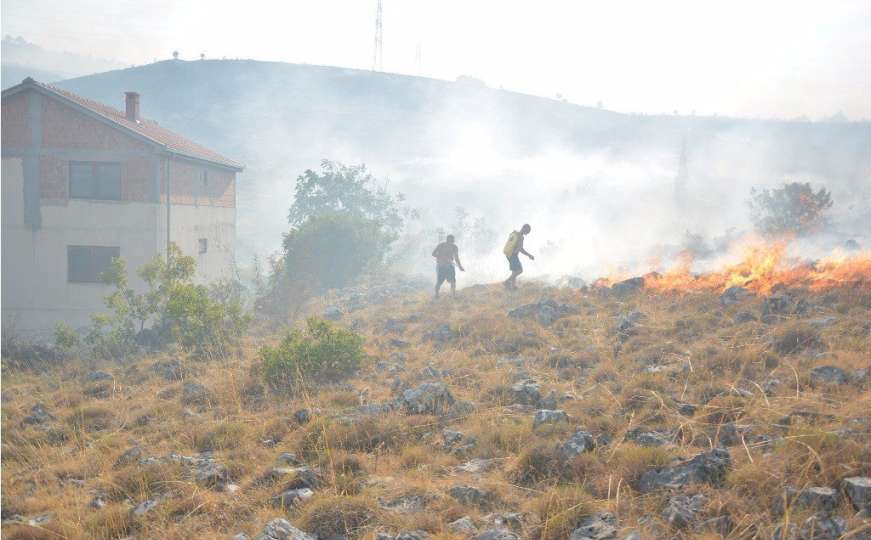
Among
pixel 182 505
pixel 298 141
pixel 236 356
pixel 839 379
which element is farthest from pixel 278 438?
pixel 298 141

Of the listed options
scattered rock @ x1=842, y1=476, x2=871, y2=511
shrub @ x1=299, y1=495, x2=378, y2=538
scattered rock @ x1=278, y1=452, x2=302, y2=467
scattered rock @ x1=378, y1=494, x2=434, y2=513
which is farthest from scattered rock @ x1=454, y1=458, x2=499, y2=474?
scattered rock @ x1=842, y1=476, x2=871, y2=511

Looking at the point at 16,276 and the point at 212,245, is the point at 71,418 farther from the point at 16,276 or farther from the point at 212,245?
the point at 212,245

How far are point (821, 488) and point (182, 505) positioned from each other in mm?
4805

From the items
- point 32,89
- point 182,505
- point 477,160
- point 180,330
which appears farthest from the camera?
point 477,160

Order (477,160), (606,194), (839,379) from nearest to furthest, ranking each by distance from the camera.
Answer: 1. (839,379)
2. (606,194)
3. (477,160)

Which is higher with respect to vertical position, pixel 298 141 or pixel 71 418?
pixel 298 141

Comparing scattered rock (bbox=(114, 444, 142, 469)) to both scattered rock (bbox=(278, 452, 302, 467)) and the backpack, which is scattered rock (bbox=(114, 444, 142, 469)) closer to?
scattered rock (bbox=(278, 452, 302, 467))

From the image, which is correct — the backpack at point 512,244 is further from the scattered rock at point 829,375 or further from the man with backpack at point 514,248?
the scattered rock at point 829,375

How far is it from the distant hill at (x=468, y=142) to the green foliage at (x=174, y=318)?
23099 millimetres

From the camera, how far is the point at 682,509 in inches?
178

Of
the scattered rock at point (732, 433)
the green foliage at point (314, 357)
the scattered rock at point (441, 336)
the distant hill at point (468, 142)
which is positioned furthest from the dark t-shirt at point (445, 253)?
the distant hill at point (468, 142)

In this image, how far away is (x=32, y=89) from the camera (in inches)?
684

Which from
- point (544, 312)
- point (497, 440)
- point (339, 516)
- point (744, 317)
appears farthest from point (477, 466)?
point (544, 312)

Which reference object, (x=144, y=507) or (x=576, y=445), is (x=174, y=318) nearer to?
(x=144, y=507)
